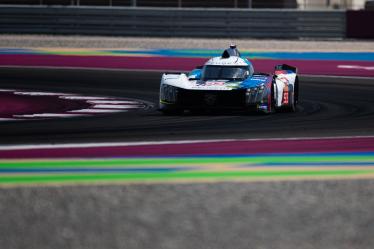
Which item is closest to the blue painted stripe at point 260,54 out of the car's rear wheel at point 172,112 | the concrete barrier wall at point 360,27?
the concrete barrier wall at point 360,27

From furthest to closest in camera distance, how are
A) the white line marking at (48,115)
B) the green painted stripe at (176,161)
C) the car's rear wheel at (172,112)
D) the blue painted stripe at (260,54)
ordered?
the blue painted stripe at (260,54) → the car's rear wheel at (172,112) → the white line marking at (48,115) → the green painted stripe at (176,161)

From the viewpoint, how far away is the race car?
16.0 m

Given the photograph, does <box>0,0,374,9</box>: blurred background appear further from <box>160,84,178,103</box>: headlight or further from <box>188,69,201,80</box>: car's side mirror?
<box>160,84,178,103</box>: headlight

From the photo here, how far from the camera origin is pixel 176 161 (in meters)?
9.20

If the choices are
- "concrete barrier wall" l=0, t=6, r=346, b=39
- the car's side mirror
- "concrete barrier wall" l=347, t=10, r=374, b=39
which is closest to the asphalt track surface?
the car's side mirror

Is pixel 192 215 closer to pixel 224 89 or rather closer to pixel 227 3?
pixel 224 89

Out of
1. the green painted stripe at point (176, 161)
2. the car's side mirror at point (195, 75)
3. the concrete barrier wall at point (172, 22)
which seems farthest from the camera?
the concrete barrier wall at point (172, 22)

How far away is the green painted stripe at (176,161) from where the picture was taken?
8.85 meters

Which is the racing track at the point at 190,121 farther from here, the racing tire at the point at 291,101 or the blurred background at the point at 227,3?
the blurred background at the point at 227,3

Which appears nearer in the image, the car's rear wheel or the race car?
the race car

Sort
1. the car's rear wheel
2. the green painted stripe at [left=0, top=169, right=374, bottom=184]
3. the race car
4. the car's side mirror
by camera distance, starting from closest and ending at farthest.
A: the green painted stripe at [left=0, top=169, right=374, bottom=184] → the race car → the car's rear wheel → the car's side mirror

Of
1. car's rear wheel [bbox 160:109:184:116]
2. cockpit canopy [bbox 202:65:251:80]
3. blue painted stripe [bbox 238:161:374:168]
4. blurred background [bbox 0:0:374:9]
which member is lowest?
car's rear wheel [bbox 160:109:184:116]

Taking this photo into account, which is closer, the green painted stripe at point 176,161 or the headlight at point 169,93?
the green painted stripe at point 176,161

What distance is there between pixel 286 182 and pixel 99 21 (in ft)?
94.1
